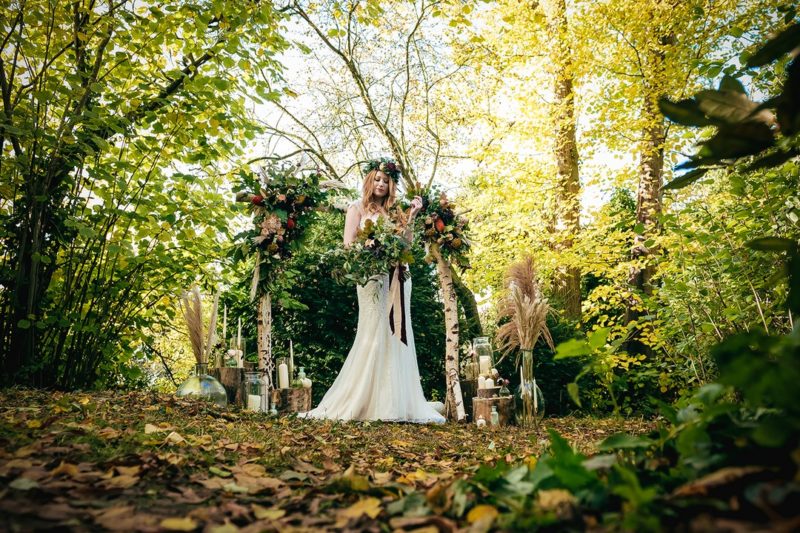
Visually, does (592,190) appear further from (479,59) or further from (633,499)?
(633,499)

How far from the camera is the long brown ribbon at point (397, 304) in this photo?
18.4 feet

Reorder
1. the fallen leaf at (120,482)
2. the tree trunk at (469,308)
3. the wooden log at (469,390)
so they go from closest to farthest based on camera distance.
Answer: the fallen leaf at (120,482)
the wooden log at (469,390)
the tree trunk at (469,308)

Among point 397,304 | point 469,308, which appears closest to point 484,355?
point 397,304

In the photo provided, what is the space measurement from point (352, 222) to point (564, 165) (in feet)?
16.4

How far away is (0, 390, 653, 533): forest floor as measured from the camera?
44.9 inches

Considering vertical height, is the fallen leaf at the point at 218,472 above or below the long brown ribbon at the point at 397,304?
below

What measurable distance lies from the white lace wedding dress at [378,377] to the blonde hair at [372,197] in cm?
18

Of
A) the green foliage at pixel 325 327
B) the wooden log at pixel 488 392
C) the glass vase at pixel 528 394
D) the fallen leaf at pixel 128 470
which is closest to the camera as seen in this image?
the fallen leaf at pixel 128 470

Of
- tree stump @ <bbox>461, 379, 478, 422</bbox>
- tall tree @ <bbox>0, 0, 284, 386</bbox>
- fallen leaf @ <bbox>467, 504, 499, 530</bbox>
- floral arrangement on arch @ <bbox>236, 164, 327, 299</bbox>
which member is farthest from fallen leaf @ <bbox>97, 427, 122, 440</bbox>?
tree stump @ <bbox>461, 379, 478, 422</bbox>

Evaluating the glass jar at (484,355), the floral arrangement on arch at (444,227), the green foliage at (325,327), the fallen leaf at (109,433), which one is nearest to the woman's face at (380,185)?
the floral arrangement on arch at (444,227)

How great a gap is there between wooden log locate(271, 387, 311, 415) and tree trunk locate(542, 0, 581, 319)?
4.51 metres

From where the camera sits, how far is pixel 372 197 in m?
6.01

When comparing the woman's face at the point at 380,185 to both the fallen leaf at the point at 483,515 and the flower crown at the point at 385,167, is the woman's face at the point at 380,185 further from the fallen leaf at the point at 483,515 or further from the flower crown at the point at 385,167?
the fallen leaf at the point at 483,515

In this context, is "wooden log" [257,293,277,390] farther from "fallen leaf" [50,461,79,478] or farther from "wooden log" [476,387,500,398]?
"fallen leaf" [50,461,79,478]
